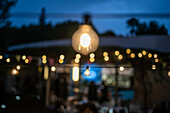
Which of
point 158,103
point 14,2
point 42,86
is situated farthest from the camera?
point 42,86

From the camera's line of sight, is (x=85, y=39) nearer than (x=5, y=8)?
Yes

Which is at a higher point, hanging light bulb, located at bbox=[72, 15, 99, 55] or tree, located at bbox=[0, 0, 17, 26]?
tree, located at bbox=[0, 0, 17, 26]

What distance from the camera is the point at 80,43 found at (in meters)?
5.08

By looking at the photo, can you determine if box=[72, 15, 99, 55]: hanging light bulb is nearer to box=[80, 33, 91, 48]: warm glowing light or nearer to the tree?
box=[80, 33, 91, 48]: warm glowing light

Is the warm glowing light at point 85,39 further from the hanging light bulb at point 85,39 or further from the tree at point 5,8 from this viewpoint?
the tree at point 5,8

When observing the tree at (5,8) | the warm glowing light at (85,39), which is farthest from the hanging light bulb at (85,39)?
the tree at (5,8)

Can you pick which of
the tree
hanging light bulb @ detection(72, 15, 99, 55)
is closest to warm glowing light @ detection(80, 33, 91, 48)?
hanging light bulb @ detection(72, 15, 99, 55)

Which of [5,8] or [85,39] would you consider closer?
[85,39]

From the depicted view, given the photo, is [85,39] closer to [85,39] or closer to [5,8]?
[85,39]

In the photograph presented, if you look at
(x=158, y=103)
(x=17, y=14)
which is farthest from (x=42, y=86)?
(x=17, y=14)

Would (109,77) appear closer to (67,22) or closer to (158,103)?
(158,103)

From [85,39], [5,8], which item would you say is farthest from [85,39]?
[5,8]

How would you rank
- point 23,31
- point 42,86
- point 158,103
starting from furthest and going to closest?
point 23,31 → point 42,86 → point 158,103

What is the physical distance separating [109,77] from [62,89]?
5.98m
